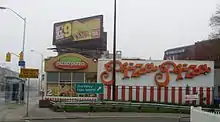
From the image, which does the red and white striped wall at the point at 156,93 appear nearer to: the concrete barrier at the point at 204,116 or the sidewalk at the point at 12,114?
the sidewalk at the point at 12,114

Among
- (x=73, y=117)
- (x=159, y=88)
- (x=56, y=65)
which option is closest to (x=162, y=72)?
(x=159, y=88)

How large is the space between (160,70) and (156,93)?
251 cm

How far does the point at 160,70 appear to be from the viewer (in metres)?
50.4

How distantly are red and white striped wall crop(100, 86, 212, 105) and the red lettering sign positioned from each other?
33.7 inches

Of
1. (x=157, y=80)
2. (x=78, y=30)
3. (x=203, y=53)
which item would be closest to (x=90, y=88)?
(x=157, y=80)

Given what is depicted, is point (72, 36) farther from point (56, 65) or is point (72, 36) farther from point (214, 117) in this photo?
point (214, 117)

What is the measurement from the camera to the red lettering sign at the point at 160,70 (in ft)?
164

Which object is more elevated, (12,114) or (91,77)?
(91,77)

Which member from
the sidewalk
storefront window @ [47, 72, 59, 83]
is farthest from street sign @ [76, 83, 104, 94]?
storefront window @ [47, 72, 59, 83]

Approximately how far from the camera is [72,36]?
79.3 metres

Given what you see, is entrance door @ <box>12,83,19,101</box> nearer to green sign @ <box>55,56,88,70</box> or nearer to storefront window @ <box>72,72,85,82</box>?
green sign @ <box>55,56,88,70</box>

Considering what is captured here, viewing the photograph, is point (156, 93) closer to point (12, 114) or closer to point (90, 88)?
point (90, 88)

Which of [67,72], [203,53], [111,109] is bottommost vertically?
[111,109]

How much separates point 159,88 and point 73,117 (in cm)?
2141
